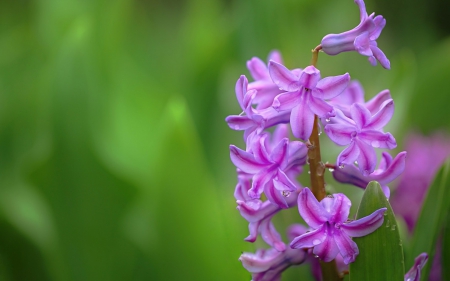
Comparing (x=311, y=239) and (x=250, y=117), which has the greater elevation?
(x=250, y=117)

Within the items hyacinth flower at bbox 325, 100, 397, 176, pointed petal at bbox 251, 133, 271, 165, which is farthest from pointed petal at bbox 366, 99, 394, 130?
pointed petal at bbox 251, 133, 271, 165

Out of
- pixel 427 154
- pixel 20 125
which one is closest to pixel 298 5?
pixel 427 154

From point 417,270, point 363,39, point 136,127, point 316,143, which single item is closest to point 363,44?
point 363,39

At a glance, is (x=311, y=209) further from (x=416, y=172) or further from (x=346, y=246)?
(x=416, y=172)

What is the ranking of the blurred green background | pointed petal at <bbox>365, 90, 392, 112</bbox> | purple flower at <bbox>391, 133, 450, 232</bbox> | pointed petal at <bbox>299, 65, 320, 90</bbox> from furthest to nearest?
purple flower at <bbox>391, 133, 450, 232</bbox>
the blurred green background
pointed petal at <bbox>365, 90, 392, 112</bbox>
pointed petal at <bbox>299, 65, 320, 90</bbox>

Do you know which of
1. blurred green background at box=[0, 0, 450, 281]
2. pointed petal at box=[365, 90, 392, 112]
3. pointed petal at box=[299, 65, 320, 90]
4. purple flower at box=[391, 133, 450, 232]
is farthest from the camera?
purple flower at box=[391, 133, 450, 232]

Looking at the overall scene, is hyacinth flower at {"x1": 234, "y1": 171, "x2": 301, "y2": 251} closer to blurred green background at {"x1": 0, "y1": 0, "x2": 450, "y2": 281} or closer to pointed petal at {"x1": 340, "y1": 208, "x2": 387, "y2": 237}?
pointed petal at {"x1": 340, "y1": 208, "x2": 387, "y2": 237}
